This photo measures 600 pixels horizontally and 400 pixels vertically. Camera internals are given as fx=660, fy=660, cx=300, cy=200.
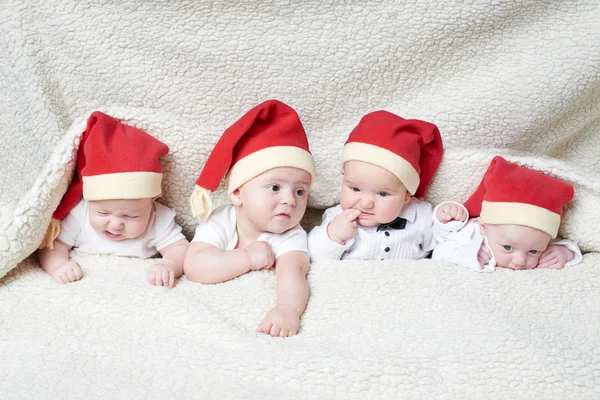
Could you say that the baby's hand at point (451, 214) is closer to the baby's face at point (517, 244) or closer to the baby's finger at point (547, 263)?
the baby's face at point (517, 244)

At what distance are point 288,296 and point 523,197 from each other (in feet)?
1.84

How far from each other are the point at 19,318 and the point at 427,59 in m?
1.05

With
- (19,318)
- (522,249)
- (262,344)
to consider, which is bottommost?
(19,318)

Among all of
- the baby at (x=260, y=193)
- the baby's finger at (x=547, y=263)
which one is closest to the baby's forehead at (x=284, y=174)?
the baby at (x=260, y=193)

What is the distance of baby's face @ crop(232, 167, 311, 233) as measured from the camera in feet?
4.57

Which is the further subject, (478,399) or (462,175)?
(462,175)

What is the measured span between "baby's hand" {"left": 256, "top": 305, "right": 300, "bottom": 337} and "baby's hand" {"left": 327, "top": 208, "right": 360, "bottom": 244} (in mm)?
278

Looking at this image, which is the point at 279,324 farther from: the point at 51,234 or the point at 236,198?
the point at 51,234

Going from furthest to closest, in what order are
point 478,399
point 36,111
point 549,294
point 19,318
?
point 36,111 → point 549,294 → point 19,318 → point 478,399

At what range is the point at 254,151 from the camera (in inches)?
55.2

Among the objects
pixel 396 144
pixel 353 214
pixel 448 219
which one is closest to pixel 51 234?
pixel 353 214

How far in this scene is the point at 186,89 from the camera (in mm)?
1551

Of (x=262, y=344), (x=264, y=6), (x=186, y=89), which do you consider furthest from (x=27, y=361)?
(x=264, y=6)

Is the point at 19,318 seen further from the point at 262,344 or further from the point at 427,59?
the point at 427,59
